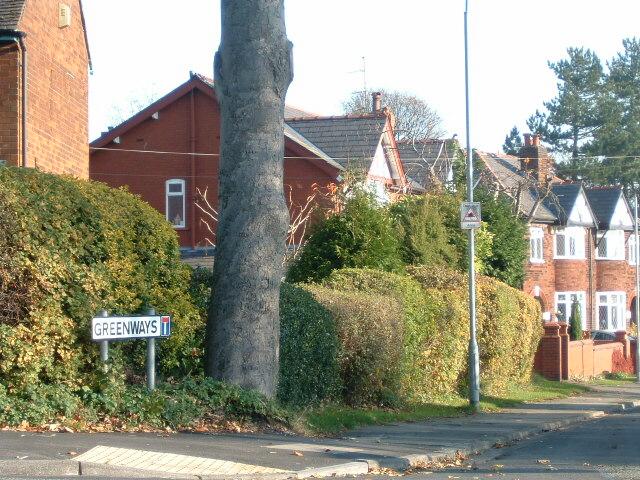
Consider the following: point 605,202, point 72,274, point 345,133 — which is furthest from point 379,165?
point 72,274

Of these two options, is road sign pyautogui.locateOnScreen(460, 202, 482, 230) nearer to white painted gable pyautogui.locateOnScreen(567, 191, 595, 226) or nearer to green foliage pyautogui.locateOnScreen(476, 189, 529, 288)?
green foliage pyautogui.locateOnScreen(476, 189, 529, 288)

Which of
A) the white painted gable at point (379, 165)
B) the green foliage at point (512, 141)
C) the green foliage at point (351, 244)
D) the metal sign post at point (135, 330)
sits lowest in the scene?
the metal sign post at point (135, 330)

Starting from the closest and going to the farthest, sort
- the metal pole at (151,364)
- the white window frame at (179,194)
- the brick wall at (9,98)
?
the metal pole at (151,364) < the brick wall at (9,98) < the white window frame at (179,194)

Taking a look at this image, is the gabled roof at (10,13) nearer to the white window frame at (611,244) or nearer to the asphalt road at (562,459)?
the asphalt road at (562,459)

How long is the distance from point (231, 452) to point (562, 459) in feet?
16.1

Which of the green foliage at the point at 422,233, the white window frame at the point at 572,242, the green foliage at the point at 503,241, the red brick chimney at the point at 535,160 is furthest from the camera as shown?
the red brick chimney at the point at 535,160

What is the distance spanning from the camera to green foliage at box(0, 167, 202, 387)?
12344mm

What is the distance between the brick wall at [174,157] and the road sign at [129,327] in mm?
24725

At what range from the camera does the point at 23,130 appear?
21.5 m

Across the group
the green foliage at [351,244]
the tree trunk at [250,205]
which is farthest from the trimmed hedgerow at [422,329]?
the tree trunk at [250,205]

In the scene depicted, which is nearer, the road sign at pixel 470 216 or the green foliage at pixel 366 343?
the green foliage at pixel 366 343

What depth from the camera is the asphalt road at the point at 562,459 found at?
1246 cm

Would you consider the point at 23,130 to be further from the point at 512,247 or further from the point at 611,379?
the point at 611,379

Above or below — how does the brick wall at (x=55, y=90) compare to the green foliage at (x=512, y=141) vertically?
below
